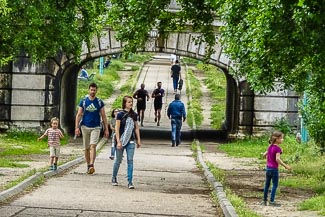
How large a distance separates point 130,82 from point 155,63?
17085 mm

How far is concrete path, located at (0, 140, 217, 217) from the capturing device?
13.5 m

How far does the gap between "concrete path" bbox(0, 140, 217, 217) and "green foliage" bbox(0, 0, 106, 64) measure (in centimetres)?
290

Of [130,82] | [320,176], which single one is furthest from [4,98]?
[130,82]

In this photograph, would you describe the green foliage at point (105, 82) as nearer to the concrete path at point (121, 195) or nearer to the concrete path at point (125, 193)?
the concrete path at point (125, 193)

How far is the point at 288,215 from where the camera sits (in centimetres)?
1373

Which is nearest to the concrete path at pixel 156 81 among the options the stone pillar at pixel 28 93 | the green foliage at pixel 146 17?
the stone pillar at pixel 28 93

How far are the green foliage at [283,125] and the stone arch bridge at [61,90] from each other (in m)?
0.18

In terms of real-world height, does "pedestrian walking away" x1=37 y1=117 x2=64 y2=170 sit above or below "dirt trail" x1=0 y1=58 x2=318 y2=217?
above

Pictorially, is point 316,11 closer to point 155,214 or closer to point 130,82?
point 155,214

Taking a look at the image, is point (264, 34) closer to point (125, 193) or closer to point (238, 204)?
point (238, 204)

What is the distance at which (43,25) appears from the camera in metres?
20.5

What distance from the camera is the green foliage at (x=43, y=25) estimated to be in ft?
63.0

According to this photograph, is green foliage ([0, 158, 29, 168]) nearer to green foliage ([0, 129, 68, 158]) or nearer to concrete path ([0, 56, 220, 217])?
concrete path ([0, 56, 220, 217])

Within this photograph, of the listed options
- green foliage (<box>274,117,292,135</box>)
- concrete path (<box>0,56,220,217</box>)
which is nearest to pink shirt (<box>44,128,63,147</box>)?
concrete path (<box>0,56,220,217</box>)
